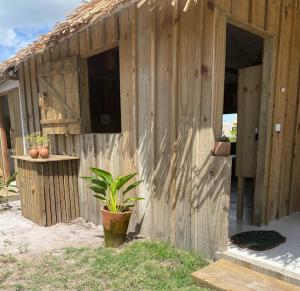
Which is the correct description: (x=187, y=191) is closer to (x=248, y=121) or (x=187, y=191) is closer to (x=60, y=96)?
(x=248, y=121)

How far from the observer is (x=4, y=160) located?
20.8 ft

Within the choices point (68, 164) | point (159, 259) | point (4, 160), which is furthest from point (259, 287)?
point (4, 160)

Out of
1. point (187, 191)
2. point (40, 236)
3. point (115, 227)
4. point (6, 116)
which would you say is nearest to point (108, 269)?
point (115, 227)

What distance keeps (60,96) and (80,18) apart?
4.86ft

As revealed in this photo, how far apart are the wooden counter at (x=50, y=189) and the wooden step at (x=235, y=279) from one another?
2620 mm

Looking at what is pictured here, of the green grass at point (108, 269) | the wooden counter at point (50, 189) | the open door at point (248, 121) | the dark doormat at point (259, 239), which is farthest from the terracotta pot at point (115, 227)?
the open door at point (248, 121)

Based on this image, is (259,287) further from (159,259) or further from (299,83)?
(299,83)

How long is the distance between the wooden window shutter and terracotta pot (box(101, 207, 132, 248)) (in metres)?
1.61

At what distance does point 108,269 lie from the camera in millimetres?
2492

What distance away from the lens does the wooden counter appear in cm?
389

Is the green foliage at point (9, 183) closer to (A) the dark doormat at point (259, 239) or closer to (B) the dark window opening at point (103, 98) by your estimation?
(B) the dark window opening at point (103, 98)

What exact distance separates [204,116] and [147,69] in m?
0.98

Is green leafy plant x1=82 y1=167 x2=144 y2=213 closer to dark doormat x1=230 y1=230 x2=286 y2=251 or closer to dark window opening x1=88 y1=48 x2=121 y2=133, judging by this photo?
dark doormat x1=230 y1=230 x2=286 y2=251

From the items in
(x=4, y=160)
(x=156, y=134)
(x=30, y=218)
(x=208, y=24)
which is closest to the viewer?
(x=208, y=24)
